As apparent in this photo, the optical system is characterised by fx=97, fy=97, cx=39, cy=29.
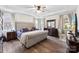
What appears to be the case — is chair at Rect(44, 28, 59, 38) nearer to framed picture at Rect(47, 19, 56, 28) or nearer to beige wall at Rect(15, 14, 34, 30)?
framed picture at Rect(47, 19, 56, 28)

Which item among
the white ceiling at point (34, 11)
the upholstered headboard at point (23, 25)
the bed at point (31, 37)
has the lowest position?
the bed at point (31, 37)

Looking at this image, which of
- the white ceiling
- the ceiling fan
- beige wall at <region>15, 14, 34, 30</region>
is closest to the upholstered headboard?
beige wall at <region>15, 14, 34, 30</region>

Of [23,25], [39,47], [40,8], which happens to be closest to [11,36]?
[23,25]

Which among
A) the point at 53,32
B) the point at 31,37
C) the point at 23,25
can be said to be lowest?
the point at 31,37

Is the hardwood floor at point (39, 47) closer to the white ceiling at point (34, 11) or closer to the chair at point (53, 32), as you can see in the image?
the chair at point (53, 32)

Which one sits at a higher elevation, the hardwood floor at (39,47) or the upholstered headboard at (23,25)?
the upholstered headboard at (23,25)

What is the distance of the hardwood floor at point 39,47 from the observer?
2.19m

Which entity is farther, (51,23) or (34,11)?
(51,23)

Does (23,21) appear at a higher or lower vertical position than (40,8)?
lower

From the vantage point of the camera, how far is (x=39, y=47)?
2244 millimetres

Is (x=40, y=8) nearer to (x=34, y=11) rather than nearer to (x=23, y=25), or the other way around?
(x=34, y=11)

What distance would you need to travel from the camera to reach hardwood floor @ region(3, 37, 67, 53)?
7.19ft

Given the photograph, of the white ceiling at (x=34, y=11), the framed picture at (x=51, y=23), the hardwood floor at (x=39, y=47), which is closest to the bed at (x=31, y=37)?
the hardwood floor at (x=39, y=47)
